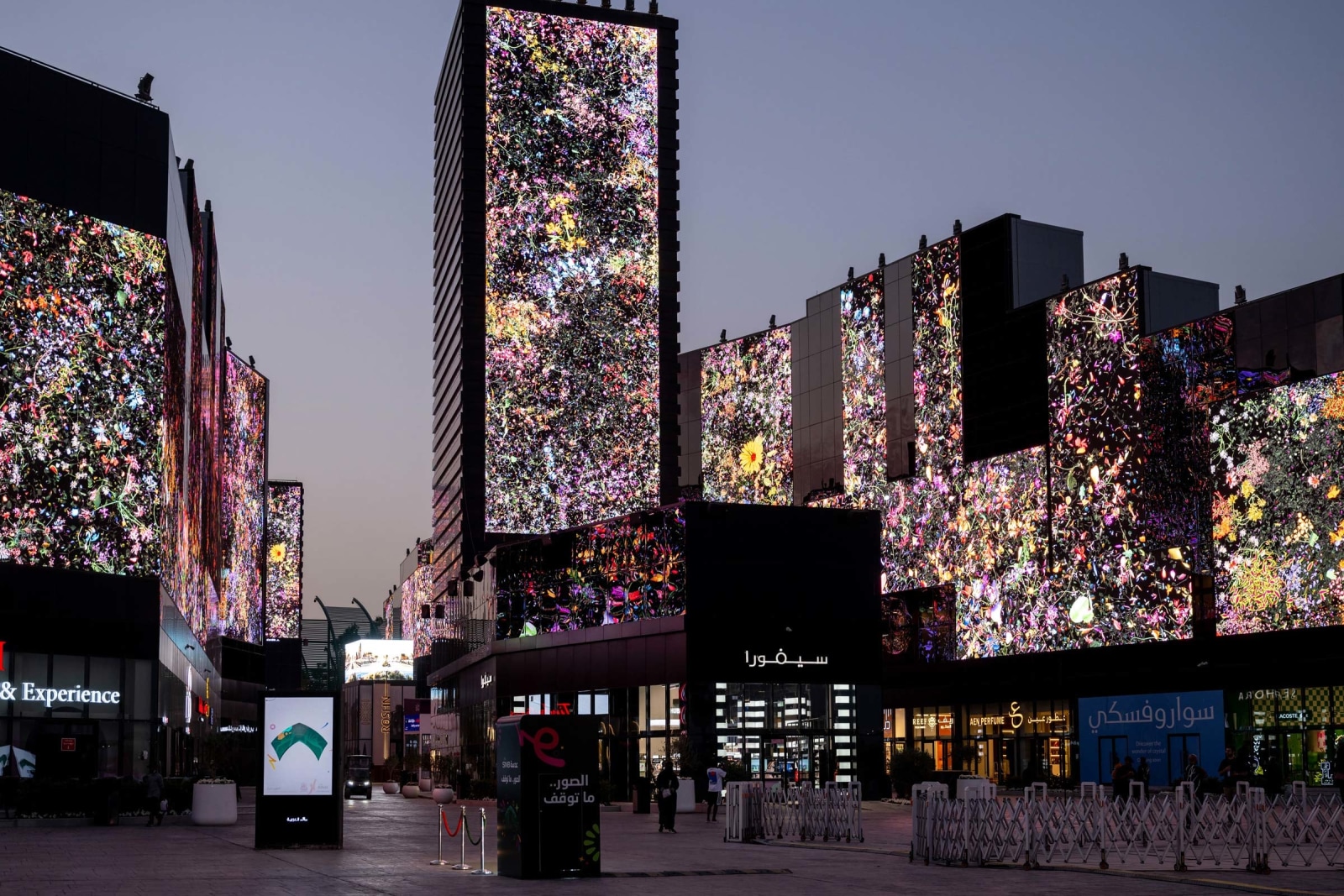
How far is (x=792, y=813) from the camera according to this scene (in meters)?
33.9

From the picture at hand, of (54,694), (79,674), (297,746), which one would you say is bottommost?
(297,746)

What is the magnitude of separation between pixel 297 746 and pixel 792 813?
10377mm

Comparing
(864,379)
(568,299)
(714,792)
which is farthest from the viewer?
(568,299)

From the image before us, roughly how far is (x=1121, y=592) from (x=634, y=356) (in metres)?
37.1

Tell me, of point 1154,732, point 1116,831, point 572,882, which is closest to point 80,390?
point 572,882

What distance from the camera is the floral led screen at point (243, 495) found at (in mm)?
113250

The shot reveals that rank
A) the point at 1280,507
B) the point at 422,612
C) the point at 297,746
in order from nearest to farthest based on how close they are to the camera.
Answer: the point at 297,746 → the point at 1280,507 → the point at 422,612

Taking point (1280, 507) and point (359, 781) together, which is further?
point (359, 781)

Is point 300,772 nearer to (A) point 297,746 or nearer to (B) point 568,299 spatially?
(A) point 297,746

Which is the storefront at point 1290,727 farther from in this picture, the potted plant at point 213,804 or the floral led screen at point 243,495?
the floral led screen at point 243,495

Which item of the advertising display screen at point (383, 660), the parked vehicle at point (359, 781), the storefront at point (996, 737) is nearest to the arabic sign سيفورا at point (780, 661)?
the storefront at point (996, 737)

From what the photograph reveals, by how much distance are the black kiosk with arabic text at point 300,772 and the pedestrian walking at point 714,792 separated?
59.3 feet

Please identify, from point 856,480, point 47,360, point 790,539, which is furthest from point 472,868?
point 856,480

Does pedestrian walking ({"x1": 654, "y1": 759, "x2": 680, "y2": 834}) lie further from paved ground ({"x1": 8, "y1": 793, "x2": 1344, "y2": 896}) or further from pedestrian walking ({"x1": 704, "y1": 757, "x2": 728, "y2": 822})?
pedestrian walking ({"x1": 704, "y1": 757, "x2": 728, "y2": 822})
